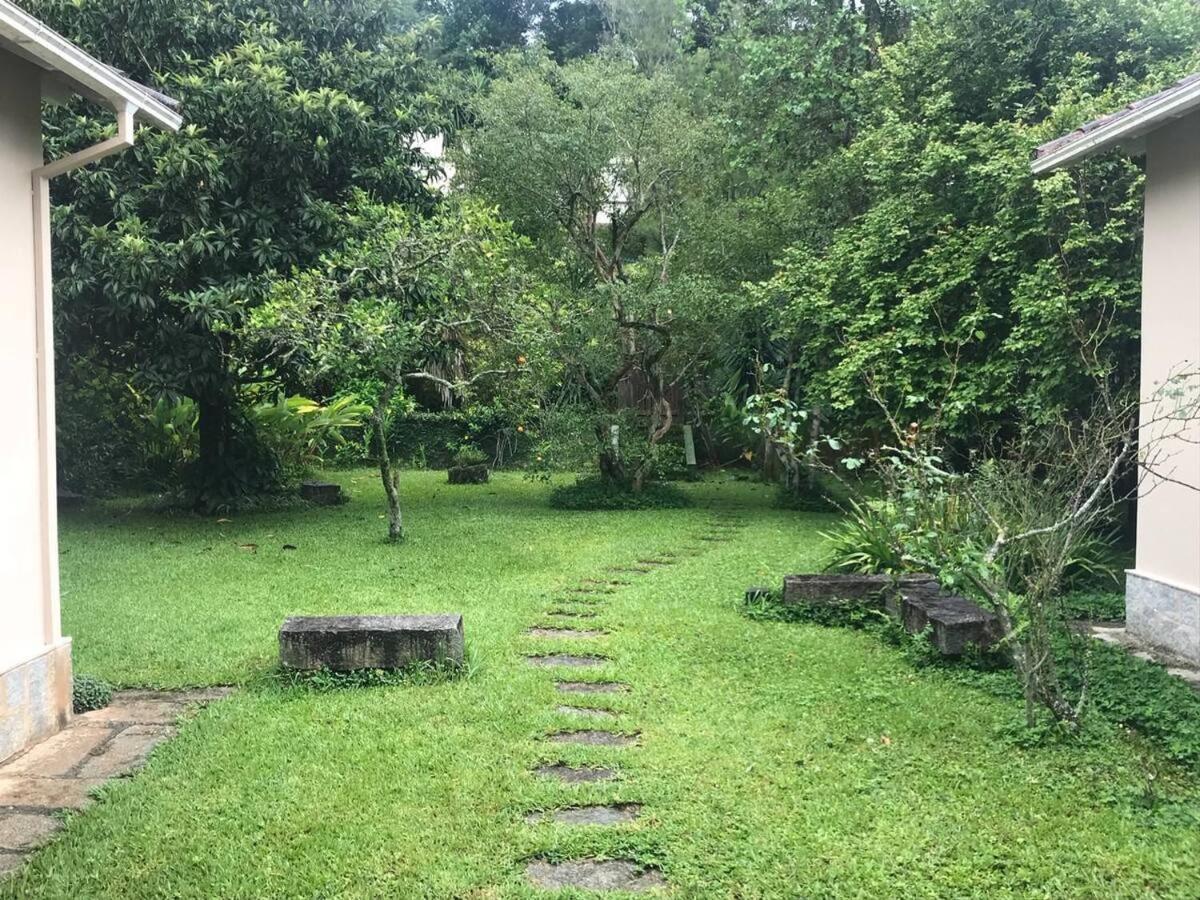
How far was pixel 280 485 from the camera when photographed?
1267cm

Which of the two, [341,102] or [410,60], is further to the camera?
[410,60]

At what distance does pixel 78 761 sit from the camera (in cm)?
409

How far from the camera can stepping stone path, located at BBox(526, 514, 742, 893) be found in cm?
305

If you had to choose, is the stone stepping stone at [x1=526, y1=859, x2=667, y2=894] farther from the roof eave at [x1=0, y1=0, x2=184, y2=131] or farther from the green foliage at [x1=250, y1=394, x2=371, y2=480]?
the green foliage at [x1=250, y1=394, x2=371, y2=480]

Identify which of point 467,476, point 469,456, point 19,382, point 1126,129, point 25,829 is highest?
point 1126,129

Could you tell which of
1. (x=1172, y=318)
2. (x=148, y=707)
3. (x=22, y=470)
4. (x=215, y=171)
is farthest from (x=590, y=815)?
(x=215, y=171)

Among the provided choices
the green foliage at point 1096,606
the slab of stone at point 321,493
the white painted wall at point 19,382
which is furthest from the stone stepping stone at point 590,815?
the slab of stone at point 321,493

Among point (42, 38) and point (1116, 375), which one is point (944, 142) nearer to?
point (1116, 375)

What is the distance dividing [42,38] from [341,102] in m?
6.14

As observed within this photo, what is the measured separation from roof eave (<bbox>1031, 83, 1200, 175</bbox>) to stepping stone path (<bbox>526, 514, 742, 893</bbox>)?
13.9 ft

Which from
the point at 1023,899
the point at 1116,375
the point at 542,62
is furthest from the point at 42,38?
the point at 542,62

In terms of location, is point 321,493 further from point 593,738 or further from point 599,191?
point 593,738

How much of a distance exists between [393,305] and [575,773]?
6.15 m

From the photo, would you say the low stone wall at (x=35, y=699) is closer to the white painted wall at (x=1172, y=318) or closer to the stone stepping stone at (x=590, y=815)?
the stone stepping stone at (x=590, y=815)
